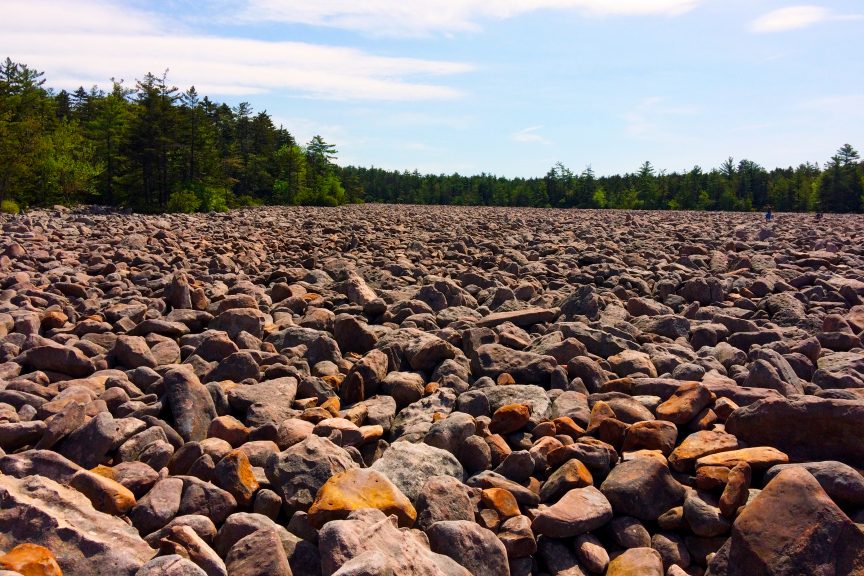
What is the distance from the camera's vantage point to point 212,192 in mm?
32969

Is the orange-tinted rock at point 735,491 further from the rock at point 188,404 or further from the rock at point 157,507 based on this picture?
the rock at point 188,404

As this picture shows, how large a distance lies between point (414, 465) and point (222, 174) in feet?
124

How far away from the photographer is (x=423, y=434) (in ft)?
13.9

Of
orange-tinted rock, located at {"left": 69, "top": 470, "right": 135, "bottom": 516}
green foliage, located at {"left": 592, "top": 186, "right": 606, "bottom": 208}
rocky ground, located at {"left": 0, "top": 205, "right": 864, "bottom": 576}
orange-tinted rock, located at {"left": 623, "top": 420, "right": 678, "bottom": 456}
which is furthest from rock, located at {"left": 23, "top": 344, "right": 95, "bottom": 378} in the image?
green foliage, located at {"left": 592, "top": 186, "right": 606, "bottom": 208}

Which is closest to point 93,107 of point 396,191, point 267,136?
point 267,136

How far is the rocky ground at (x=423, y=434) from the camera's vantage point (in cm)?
280

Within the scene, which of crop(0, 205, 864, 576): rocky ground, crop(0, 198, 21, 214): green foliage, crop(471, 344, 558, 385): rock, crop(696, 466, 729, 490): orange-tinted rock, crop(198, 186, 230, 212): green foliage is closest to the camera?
→ crop(0, 205, 864, 576): rocky ground

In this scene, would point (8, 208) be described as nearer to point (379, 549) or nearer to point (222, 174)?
point (222, 174)

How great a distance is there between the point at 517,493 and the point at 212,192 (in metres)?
32.6

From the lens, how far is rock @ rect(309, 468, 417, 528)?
2.99 meters

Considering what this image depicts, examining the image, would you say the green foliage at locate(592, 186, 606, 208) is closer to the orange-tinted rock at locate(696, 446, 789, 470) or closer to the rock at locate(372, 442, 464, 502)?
the orange-tinted rock at locate(696, 446, 789, 470)

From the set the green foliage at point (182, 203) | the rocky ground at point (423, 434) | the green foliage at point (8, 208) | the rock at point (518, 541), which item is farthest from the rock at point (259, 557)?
the green foliage at point (182, 203)

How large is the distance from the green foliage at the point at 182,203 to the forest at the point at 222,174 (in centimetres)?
7

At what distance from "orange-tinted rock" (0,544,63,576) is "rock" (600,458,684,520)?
269cm
